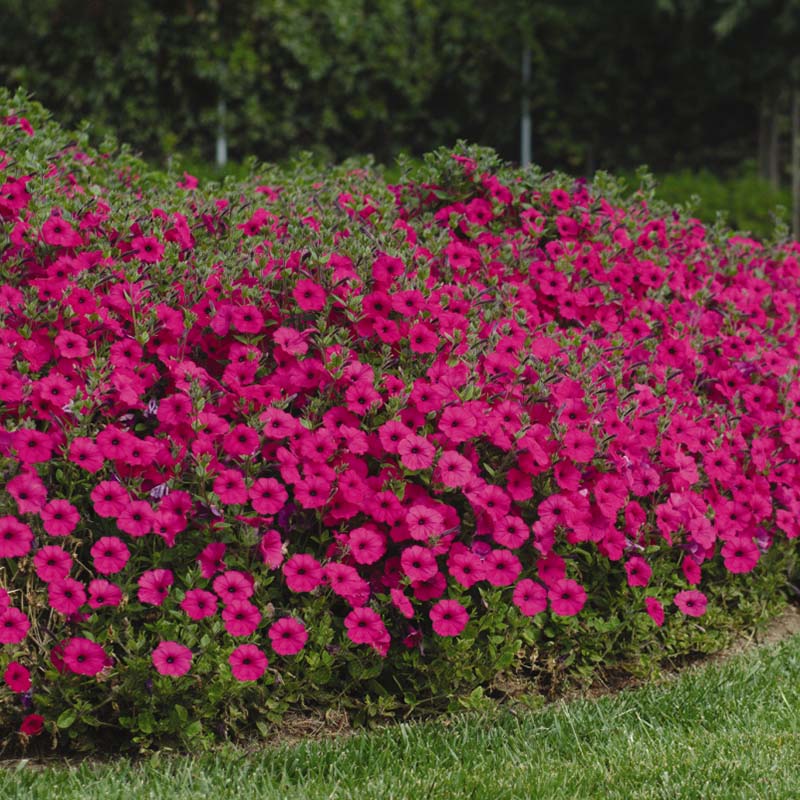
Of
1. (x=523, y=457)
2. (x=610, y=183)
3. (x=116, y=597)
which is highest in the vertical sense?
(x=610, y=183)

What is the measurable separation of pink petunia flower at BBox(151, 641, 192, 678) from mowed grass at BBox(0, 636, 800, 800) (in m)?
0.25

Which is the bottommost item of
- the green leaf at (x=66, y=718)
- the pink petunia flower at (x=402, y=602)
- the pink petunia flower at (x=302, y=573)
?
the green leaf at (x=66, y=718)

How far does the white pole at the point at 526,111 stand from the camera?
1438 cm

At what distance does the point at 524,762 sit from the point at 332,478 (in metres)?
0.89

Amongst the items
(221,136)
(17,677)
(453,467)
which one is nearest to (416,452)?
(453,467)

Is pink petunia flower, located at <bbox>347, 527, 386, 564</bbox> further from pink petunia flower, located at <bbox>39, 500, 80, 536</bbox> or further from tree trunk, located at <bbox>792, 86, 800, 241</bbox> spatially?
tree trunk, located at <bbox>792, 86, 800, 241</bbox>

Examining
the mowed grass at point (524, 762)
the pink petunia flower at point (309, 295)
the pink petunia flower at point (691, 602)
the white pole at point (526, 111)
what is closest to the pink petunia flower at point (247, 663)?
the mowed grass at point (524, 762)

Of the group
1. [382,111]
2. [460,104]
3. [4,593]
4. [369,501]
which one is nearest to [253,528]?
[369,501]

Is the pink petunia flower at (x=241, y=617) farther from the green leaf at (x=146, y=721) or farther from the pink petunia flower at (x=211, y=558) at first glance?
the green leaf at (x=146, y=721)

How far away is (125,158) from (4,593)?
9.50 ft

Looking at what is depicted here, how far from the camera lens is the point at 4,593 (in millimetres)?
2867

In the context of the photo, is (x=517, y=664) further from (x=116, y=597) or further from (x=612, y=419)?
(x=116, y=597)

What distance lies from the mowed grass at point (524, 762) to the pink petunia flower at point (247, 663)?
0.75 feet

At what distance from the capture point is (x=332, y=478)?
10.2 ft
